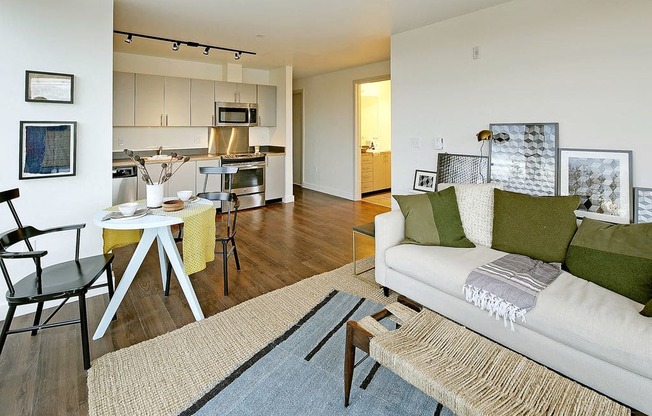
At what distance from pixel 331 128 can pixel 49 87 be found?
5170 mm

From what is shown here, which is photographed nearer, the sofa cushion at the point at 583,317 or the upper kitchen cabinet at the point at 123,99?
the sofa cushion at the point at 583,317

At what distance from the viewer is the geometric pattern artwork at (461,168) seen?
11.5ft

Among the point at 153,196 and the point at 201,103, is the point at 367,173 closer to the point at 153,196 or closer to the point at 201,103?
the point at 201,103

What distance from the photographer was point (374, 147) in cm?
807

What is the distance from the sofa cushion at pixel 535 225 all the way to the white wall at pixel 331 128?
4113mm

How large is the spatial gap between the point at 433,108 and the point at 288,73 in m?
3.53

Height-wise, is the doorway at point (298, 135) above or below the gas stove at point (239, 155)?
above

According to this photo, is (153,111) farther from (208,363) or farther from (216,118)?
(208,363)

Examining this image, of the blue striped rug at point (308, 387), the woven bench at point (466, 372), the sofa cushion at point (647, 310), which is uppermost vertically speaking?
the sofa cushion at point (647, 310)

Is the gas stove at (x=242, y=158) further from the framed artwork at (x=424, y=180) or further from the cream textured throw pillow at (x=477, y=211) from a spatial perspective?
the cream textured throw pillow at (x=477, y=211)

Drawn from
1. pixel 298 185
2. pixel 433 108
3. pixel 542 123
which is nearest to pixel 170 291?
pixel 433 108

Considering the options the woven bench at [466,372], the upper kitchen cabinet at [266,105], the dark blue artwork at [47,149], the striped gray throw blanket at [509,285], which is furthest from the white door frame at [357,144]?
the woven bench at [466,372]

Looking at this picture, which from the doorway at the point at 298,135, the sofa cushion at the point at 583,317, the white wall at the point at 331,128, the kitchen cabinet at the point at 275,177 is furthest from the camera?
the doorway at the point at 298,135

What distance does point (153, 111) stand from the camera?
5.42 metres
